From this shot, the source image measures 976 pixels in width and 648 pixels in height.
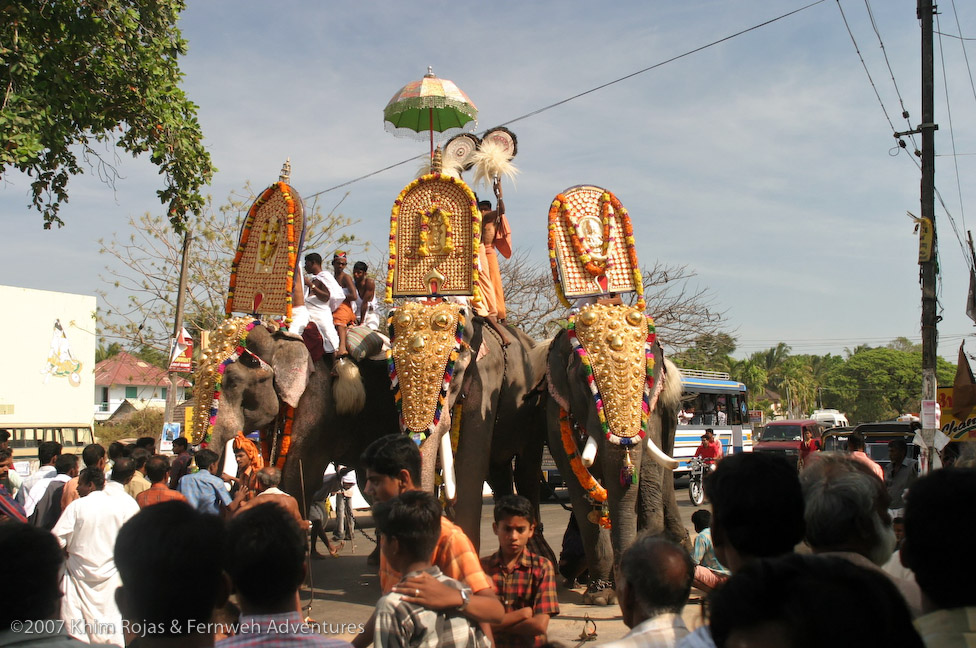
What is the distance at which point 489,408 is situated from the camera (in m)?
7.66

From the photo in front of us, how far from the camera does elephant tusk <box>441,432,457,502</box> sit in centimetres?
708

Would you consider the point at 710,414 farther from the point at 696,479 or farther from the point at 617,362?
the point at 617,362

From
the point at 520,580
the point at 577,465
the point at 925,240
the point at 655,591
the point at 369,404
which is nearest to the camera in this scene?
the point at 655,591

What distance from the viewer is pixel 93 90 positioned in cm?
1025

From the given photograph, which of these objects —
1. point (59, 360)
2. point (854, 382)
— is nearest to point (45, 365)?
point (59, 360)

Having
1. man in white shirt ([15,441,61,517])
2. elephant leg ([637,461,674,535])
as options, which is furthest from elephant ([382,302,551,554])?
man in white shirt ([15,441,61,517])

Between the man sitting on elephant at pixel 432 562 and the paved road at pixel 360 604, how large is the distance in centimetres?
174

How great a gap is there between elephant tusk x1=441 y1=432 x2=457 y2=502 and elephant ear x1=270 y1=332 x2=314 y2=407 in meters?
1.50

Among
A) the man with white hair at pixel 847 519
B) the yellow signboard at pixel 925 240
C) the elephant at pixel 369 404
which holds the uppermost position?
the yellow signboard at pixel 925 240

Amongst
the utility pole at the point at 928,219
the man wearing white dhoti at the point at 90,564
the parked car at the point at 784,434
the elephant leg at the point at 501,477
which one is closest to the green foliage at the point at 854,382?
the parked car at the point at 784,434

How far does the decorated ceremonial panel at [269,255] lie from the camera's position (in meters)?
8.23

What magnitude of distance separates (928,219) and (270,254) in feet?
36.6

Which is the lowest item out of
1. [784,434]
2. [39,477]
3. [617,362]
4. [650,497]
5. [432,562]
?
[784,434]

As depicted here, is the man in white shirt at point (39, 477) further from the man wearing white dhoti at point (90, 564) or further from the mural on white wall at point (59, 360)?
the mural on white wall at point (59, 360)
